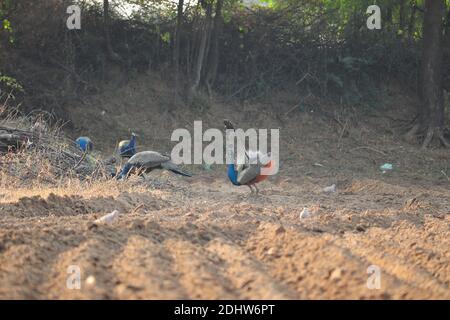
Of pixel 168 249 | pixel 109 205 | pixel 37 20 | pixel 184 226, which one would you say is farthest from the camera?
pixel 37 20

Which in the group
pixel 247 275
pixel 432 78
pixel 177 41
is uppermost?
pixel 177 41

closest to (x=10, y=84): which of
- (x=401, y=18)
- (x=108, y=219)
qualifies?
(x=108, y=219)

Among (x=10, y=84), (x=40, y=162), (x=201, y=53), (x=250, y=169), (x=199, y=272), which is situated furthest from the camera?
(x=201, y=53)

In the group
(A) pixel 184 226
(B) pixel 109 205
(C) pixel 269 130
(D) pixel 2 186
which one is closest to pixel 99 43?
(C) pixel 269 130

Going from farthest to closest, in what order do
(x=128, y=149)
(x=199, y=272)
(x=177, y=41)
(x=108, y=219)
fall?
(x=177, y=41)
(x=128, y=149)
(x=108, y=219)
(x=199, y=272)

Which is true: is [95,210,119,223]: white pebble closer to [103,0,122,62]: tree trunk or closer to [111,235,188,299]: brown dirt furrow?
[111,235,188,299]: brown dirt furrow

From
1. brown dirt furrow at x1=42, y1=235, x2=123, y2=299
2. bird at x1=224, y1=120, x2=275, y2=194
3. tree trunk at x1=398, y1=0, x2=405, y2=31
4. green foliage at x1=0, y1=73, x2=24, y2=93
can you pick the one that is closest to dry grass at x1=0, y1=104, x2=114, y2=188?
bird at x1=224, y1=120, x2=275, y2=194

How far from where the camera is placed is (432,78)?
18188mm

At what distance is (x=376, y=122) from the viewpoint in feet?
64.2

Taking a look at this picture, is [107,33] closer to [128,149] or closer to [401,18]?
[128,149]

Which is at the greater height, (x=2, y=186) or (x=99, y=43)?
(x=99, y=43)

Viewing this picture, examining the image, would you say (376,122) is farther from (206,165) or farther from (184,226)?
(184,226)

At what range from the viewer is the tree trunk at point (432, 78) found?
17766 millimetres
